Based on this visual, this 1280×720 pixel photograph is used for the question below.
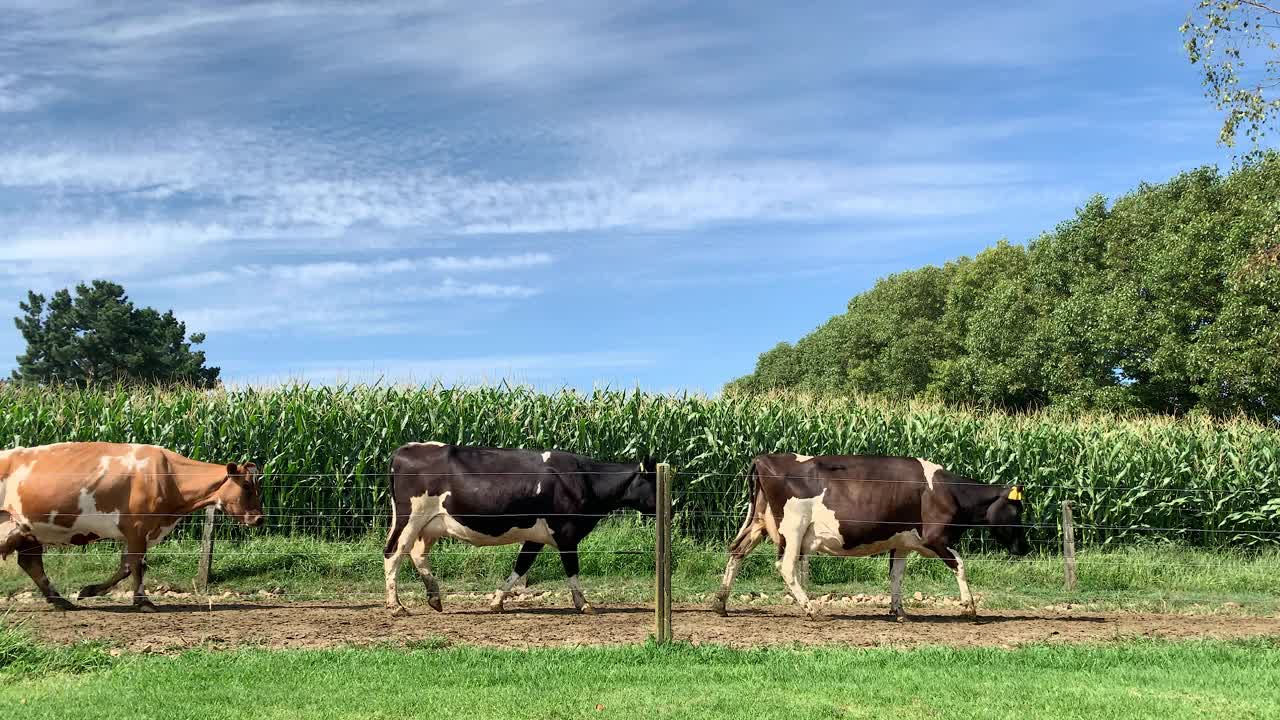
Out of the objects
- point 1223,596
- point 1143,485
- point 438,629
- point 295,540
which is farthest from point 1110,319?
point 438,629

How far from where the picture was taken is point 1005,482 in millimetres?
21766

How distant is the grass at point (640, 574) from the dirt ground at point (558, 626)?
4.27 feet

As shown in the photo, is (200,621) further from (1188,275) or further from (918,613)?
(1188,275)

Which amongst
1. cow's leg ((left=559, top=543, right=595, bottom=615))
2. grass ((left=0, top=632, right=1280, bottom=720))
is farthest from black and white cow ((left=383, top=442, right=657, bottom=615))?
grass ((left=0, top=632, right=1280, bottom=720))

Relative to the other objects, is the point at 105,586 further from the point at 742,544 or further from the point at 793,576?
the point at 793,576

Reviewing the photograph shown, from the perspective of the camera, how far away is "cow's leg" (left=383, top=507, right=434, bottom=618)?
12.9 metres

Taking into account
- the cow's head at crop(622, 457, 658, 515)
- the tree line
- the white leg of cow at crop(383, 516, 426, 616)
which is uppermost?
the tree line

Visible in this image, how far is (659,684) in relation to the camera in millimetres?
8617

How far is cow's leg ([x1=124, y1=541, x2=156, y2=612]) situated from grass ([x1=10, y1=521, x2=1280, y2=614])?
4.37 ft

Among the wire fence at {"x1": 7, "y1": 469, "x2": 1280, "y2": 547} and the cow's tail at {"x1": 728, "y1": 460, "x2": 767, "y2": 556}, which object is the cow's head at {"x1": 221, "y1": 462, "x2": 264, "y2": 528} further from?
the cow's tail at {"x1": 728, "y1": 460, "x2": 767, "y2": 556}

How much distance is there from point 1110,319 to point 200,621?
3162cm

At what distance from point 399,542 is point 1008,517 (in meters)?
7.56

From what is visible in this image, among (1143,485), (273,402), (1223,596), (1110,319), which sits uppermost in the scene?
(1110,319)

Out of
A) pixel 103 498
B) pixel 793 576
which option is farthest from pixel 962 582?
pixel 103 498
